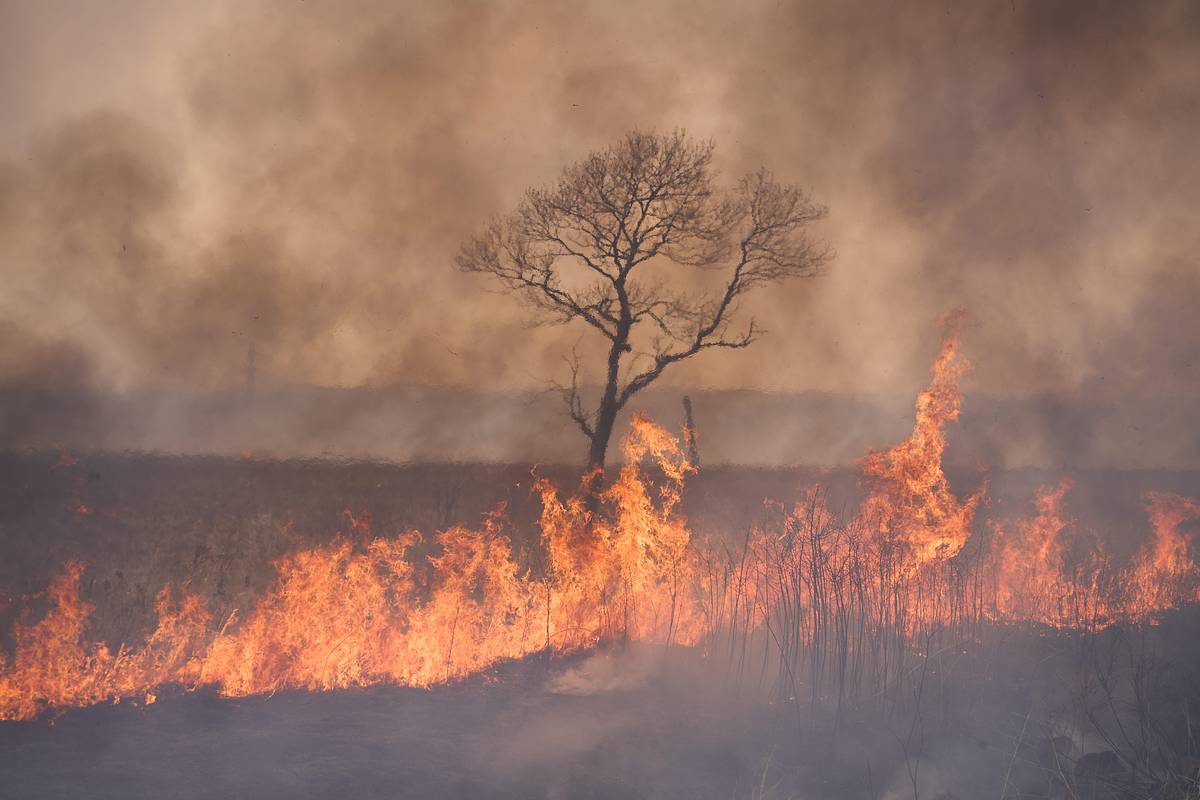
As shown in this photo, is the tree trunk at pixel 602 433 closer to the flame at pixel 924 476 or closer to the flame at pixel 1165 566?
the flame at pixel 924 476

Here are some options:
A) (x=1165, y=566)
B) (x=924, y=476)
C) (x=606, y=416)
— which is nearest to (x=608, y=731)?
(x=606, y=416)

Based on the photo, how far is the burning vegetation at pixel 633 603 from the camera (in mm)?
11641

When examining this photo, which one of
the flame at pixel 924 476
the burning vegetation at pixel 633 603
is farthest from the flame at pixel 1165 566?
the flame at pixel 924 476

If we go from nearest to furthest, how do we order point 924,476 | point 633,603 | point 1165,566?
point 633,603 → point 924,476 → point 1165,566

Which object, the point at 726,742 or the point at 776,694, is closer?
the point at 726,742

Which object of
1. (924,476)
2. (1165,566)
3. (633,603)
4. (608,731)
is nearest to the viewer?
(608,731)

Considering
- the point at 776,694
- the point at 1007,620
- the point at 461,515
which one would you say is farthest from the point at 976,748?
the point at 461,515

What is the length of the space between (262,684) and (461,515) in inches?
306

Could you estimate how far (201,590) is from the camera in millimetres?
15648

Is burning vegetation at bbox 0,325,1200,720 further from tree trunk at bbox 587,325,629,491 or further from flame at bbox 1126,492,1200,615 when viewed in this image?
tree trunk at bbox 587,325,629,491

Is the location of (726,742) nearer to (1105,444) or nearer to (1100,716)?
(1100,716)

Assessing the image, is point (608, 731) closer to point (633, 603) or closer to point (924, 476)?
point (633, 603)

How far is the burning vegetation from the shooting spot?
11641 mm

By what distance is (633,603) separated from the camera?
13922 millimetres
